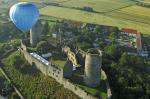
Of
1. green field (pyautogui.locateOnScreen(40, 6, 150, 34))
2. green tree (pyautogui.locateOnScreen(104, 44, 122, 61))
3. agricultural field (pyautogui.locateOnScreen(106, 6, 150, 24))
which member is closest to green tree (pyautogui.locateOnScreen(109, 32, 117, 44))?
green field (pyautogui.locateOnScreen(40, 6, 150, 34))

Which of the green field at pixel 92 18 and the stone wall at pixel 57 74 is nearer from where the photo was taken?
the stone wall at pixel 57 74

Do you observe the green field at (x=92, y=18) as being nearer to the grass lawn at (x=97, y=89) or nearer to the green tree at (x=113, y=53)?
the green tree at (x=113, y=53)

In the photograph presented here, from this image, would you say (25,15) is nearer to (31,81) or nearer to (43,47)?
(43,47)

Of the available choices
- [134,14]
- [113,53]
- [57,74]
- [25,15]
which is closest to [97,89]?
[57,74]

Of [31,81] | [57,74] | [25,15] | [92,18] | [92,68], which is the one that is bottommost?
[92,18]

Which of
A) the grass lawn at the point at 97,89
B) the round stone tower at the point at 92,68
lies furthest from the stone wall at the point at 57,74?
the round stone tower at the point at 92,68

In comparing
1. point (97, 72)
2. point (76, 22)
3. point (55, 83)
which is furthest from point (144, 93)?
point (76, 22)

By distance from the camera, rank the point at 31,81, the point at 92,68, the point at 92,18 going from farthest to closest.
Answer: the point at 92,18 → the point at 31,81 → the point at 92,68
